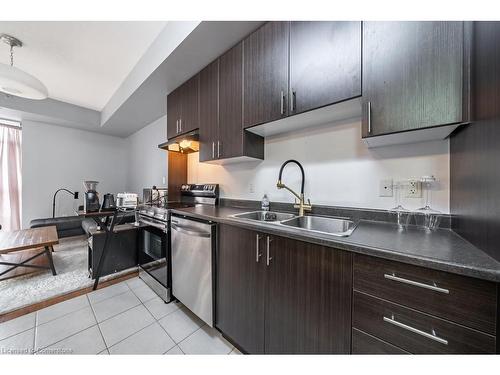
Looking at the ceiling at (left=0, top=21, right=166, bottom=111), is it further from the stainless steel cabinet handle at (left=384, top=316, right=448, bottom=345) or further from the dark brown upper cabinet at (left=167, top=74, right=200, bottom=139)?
the stainless steel cabinet handle at (left=384, top=316, right=448, bottom=345)

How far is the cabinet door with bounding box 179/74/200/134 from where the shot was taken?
6.35ft

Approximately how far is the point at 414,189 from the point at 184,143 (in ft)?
7.21

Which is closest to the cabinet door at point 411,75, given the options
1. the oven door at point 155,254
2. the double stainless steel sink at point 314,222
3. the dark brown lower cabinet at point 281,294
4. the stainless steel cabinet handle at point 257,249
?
the double stainless steel sink at point 314,222

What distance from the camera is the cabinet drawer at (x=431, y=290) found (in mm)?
540

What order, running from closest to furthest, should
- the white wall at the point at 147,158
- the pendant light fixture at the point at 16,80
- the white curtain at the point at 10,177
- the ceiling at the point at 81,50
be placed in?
the pendant light fixture at the point at 16,80 → the ceiling at the point at 81,50 → the white wall at the point at 147,158 → the white curtain at the point at 10,177

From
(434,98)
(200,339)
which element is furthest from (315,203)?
(200,339)

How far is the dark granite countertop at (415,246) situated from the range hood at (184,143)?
136 centimetres

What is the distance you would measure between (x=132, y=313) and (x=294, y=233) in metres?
1.72

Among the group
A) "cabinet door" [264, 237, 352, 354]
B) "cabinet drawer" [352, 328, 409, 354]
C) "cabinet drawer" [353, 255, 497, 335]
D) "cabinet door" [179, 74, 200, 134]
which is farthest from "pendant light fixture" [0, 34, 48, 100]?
"cabinet drawer" [352, 328, 409, 354]

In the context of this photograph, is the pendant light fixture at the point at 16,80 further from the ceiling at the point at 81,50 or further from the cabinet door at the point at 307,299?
the cabinet door at the point at 307,299

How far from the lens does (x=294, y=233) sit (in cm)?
91

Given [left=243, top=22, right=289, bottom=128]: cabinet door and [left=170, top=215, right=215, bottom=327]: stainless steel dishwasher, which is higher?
[left=243, top=22, right=289, bottom=128]: cabinet door

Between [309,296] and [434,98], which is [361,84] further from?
[309,296]

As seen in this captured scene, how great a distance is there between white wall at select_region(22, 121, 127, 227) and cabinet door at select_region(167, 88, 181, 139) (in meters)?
3.38
